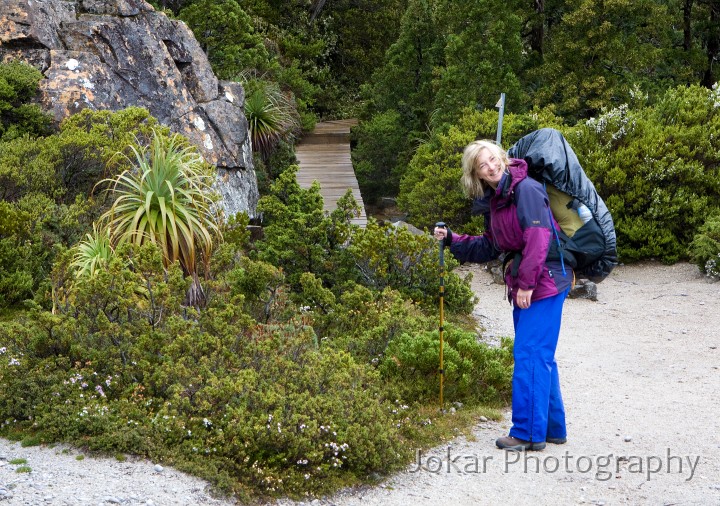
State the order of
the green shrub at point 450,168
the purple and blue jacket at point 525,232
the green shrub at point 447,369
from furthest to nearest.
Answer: the green shrub at point 450,168 → the green shrub at point 447,369 → the purple and blue jacket at point 525,232

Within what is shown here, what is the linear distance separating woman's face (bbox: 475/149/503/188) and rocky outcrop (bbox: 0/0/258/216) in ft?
20.8

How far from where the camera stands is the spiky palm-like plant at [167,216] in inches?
285

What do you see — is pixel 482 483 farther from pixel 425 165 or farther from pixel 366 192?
pixel 366 192

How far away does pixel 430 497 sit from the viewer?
4.77 meters

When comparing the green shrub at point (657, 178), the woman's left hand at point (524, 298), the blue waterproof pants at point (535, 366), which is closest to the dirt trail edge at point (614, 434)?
the blue waterproof pants at point (535, 366)

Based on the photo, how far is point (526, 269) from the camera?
16.0 feet

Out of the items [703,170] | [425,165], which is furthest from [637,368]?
[425,165]

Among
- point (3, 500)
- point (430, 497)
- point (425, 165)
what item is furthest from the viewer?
point (425, 165)

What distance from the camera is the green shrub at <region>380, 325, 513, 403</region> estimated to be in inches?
248

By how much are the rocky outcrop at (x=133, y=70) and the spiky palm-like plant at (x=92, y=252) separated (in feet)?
10.2

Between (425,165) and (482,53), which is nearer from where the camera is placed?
(425,165)

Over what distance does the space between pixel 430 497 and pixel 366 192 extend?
514 inches

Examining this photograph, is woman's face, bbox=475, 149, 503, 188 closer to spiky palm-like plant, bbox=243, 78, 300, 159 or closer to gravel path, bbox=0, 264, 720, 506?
gravel path, bbox=0, 264, 720, 506

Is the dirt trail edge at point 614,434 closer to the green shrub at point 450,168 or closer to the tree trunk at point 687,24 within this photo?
the green shrub at point 450,168
